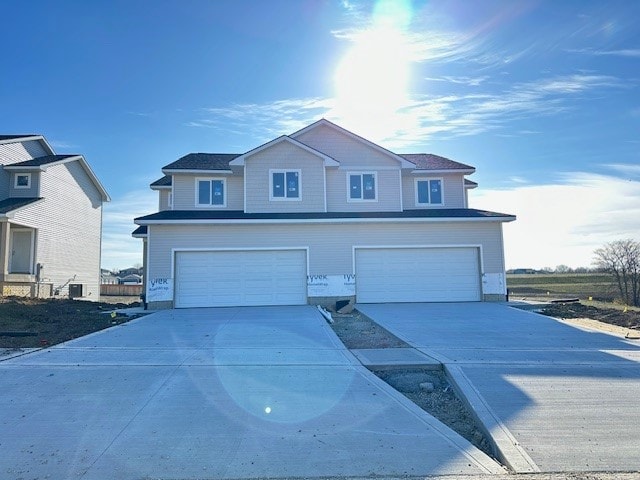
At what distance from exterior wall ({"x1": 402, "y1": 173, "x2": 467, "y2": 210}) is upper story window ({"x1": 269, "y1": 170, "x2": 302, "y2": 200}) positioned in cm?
524

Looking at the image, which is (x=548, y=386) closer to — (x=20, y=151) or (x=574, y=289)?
(x=20, y=151)

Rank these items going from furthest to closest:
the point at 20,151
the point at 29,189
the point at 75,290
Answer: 1. the point at 75,290
2. the point at 20,151
3. the point at 29,189

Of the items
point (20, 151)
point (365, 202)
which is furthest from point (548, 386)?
point (20, 151)

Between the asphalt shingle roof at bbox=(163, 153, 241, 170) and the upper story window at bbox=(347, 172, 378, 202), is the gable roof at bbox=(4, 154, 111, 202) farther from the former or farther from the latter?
the upper story window at bbox=(347, 172, 378, 202)

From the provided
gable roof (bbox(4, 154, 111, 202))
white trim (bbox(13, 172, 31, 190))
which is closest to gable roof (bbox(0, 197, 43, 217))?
white trim (bbox(13, 172, 31, 190))

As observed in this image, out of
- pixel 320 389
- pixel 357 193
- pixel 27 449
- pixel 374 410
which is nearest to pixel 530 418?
pixel 374 410

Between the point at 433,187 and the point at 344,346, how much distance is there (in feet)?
45.7

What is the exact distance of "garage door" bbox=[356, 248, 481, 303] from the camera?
61.9 ft

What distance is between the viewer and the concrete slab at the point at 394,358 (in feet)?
25.4

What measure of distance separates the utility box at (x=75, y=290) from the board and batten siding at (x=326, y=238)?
34.8ft

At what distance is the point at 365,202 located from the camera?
20.6 m

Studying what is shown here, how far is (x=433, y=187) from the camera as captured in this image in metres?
22.0

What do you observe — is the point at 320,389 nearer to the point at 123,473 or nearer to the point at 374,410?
the point at 374,410

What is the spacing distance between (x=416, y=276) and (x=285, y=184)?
22.2ft
